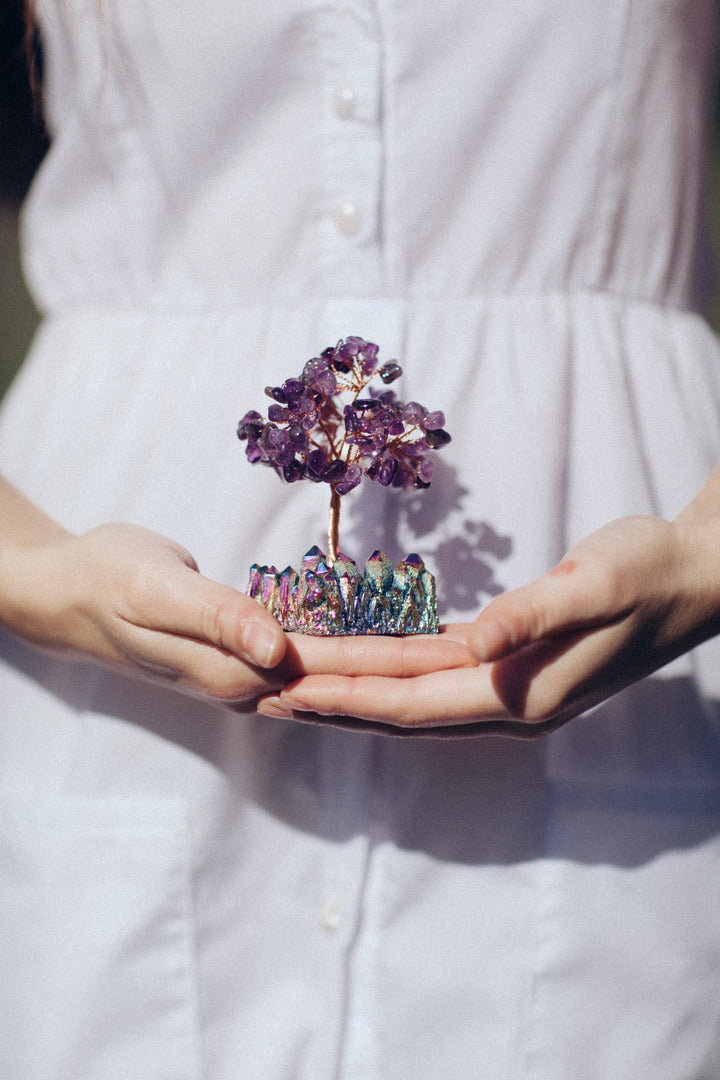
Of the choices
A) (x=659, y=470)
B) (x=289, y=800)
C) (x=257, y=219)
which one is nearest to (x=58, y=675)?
(x=289, y=800)

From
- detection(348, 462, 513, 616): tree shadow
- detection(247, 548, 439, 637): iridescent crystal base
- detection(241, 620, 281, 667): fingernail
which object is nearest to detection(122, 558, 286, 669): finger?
detection(241, 620, 281, 667): fingernail

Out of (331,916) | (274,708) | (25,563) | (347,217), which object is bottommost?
(331,916)

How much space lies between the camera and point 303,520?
0.77 m

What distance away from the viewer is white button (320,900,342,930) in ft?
2.26

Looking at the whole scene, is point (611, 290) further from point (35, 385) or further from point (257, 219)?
point (35, 385)

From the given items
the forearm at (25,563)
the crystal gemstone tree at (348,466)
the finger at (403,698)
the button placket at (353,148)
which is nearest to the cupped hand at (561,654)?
the finger at (403,698)

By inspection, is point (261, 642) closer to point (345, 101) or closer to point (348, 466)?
point (348, 466)

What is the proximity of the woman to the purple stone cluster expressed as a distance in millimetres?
60

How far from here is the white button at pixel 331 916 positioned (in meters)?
0.69

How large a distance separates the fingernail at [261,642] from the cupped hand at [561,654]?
5 centimetres

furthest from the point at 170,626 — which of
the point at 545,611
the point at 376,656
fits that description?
the point at 545,611

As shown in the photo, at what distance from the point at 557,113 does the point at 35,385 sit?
1.88 ft

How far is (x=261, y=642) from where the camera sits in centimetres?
55

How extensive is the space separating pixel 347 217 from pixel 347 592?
328mm
